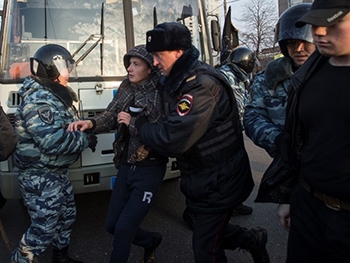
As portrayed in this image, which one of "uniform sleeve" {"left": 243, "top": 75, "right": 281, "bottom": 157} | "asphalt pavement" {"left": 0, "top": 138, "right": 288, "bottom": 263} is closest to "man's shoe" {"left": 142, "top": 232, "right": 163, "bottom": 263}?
"asphalt pavement" {"left": 0, "top": 138, "right": 288, "bottom": 263}

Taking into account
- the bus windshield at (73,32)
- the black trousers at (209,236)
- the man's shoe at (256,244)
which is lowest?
the man's shoe at (256,244)

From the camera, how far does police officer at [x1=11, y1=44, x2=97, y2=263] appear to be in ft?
8.50

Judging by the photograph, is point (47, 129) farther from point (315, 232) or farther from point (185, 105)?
point (315, 232)

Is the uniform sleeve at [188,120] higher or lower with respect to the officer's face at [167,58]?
lower

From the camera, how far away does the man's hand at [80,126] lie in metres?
2.67

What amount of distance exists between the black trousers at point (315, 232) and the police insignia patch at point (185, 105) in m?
0.76

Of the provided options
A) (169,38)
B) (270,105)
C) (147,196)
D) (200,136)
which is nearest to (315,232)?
(200,136)

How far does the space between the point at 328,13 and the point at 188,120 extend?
94cm

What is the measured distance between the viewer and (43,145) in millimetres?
2578

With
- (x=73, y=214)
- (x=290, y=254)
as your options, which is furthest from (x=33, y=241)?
(x=290, y=254)

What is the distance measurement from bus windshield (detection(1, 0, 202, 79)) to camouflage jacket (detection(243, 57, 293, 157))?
1823mm

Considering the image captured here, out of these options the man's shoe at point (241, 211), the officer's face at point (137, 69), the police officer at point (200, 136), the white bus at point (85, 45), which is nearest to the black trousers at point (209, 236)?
the police officer at point (200, 136)

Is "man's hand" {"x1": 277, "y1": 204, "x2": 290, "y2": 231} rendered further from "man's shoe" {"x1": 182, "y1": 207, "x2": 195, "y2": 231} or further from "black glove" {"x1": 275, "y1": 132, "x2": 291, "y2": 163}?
"man's shoe" {"x1": 182, "y1": 207, "x2": 195, "y2": 231}

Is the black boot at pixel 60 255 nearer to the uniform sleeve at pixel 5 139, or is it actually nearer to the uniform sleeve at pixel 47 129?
the uniform sleeve at pixel 47 129
